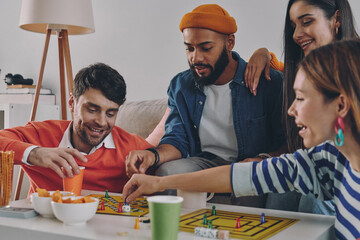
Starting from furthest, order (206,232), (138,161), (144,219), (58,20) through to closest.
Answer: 1. (58,20)
2. (138,161)
3. (144,219)
4. (206,232)

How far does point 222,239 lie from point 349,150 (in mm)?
341

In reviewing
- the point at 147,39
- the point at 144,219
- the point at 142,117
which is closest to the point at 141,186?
the point at 144,219

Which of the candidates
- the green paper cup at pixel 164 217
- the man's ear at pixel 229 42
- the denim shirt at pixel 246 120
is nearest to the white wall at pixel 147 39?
the man's ear at pixel 229 42

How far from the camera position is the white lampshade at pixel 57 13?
8.61 ft

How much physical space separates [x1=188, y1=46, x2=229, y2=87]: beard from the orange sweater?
389 millimetres

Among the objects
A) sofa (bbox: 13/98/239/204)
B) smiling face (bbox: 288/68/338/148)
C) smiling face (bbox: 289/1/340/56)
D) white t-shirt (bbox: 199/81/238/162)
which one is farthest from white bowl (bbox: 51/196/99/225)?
sofa (bbox: 13/98/239/204)

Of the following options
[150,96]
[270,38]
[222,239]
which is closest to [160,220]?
[222,239]

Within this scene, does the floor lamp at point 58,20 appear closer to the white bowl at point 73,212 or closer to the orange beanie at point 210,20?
the orange beanie at point 210,20

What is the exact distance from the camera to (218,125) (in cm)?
190

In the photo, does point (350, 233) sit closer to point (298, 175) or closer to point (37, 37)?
point (298, 175)

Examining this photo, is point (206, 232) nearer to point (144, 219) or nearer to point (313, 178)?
point (144, 219)

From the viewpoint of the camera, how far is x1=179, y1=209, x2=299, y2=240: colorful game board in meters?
0.94

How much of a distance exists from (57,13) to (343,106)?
7.02 ft

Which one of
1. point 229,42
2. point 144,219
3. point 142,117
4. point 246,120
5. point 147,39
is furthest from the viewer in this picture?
point 147,39
